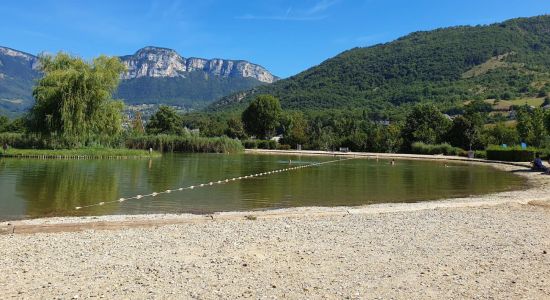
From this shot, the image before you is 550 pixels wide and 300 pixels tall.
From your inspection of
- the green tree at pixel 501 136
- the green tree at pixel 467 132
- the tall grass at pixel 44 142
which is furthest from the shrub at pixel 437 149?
the tall grass at pixel 44 142

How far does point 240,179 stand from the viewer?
26422 mm

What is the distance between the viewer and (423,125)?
72875mm

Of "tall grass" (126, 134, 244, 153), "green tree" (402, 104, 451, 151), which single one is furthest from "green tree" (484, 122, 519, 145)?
"tall grass" (126, 134, 244, 153)

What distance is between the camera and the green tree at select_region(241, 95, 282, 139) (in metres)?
100

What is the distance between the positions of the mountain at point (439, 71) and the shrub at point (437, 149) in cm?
4962

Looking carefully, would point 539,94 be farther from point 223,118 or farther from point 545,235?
point 545,235

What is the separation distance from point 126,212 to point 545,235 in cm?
1096

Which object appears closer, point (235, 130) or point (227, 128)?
point (235, 130)

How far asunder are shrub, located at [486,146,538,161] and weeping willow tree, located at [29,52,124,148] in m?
39.1

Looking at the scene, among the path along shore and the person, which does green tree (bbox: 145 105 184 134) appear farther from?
the path along shore

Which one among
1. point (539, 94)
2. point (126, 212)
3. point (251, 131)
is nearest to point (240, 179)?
point (126, 212)

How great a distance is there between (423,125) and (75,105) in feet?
164

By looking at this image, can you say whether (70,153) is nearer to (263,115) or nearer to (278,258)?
(278,258)

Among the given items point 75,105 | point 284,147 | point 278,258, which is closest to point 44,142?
point 75,105
